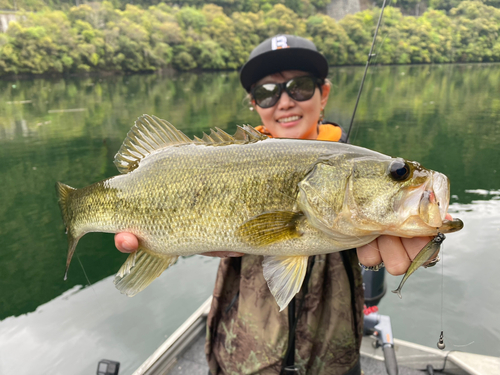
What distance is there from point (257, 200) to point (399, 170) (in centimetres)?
57

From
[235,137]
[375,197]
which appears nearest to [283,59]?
[235,137]

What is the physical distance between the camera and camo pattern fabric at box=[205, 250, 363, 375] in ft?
6.04

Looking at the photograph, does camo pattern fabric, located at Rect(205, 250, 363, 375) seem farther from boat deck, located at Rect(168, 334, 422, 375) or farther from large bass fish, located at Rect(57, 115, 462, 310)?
boat deck, located at Rect(168, 334, 422, 375)

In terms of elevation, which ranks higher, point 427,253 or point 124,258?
point 427,253

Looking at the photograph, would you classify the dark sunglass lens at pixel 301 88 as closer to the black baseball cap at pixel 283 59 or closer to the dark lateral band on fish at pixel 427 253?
the black baseball cap at pixel 283 59

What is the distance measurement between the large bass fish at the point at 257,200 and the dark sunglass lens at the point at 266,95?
967 millimetres

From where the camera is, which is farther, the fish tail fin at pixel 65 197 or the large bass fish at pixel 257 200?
the fish tail fin at pixel 65 197

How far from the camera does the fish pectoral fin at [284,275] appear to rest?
1.38 metres

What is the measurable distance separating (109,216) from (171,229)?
0.38 metres

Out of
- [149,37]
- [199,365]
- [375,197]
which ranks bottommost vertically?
[199,365]

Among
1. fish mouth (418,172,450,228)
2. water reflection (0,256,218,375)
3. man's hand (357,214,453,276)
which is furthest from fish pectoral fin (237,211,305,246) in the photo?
water reflection (0,256,218,375)

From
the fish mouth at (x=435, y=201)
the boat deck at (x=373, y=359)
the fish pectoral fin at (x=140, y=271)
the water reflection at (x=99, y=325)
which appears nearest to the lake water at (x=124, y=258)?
the water reflection at (x=99, y=325)

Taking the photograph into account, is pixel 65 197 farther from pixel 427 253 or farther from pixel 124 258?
pixel 124 258

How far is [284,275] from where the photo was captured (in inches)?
55.6
